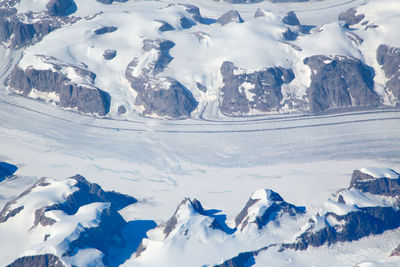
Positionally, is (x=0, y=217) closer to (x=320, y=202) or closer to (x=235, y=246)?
(x=235, y=246)

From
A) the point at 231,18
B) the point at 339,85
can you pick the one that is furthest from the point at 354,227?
the point at 231,18

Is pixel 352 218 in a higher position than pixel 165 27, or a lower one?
higher

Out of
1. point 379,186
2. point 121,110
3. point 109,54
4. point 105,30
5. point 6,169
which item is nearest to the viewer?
point 379,186

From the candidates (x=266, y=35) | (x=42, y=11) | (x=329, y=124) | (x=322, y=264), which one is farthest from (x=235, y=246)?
(x=42, y=11)

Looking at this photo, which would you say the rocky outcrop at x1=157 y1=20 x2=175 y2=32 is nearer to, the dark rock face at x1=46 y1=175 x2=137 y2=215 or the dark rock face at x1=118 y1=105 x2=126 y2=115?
the dark rock face at x1=118 y1=105 x2=126 y2=115

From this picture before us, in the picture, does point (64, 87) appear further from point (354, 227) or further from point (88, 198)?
point (354, 227)

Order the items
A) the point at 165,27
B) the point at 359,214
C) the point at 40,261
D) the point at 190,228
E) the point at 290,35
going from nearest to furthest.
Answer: the point at 40,261 < the point at 190,228 < the point at 359,214 < the point at 290,35 < the point at 165,27
